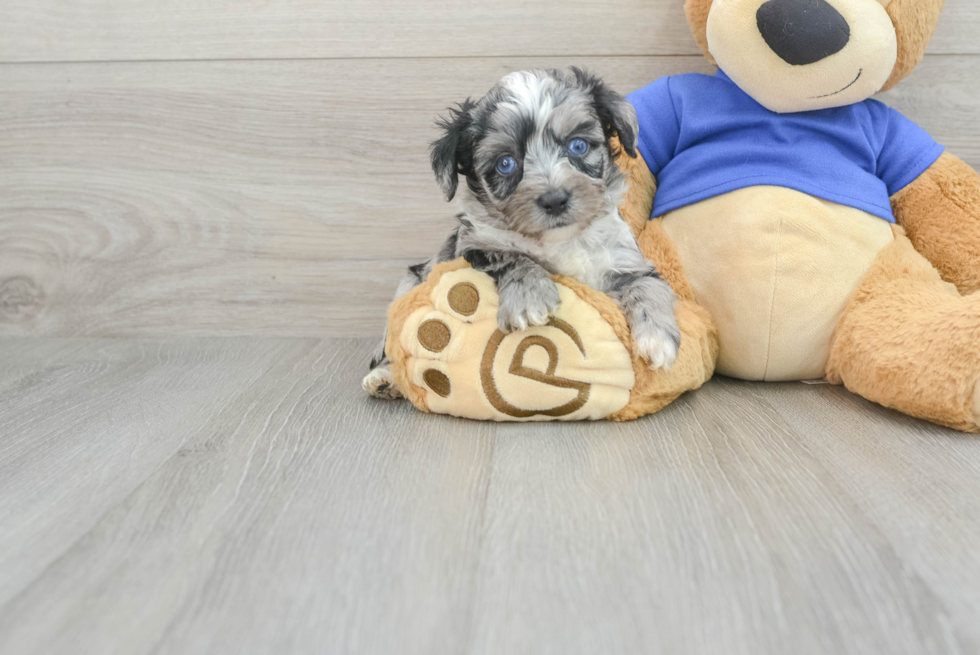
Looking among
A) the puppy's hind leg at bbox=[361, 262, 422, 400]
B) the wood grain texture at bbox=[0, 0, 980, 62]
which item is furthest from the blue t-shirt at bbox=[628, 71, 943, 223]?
the puppy's hind leg at bbox=[361, 262, 422, 400]

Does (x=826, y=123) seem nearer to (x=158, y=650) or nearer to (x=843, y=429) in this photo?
(x=843, y=429)

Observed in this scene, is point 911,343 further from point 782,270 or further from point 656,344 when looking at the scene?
point 656,344

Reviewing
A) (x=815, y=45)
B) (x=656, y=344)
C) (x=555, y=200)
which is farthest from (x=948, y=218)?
(x=555, y=200)

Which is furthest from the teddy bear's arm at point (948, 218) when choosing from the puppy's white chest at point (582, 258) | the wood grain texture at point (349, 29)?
the puppy's white chest at point (582, 258)

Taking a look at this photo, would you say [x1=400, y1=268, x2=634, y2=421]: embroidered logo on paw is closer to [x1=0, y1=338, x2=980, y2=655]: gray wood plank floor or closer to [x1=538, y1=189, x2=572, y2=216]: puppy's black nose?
[x1=0, y1=338, x2=980, y2=655]: gray wood plank floor

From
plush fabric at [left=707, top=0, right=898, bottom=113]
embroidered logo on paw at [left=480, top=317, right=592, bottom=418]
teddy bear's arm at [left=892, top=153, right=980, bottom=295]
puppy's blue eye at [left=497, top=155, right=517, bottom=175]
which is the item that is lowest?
embroidered logo on paw at [left=480, top=317, right=592, bottom=418]

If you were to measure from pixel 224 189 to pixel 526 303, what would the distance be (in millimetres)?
1450

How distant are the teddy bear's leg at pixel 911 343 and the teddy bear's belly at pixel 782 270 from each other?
0.05m

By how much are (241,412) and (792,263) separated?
1.49 meters

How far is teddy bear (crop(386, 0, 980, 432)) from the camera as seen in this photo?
5.57ft

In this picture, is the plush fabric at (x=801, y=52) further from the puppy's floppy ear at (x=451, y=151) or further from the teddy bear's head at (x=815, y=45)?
the puppy's floppy ear at (x=451, y=151)

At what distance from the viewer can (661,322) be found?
A: 5.63 ft

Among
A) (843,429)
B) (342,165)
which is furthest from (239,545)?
(342,165)

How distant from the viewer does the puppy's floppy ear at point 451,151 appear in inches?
70.9
